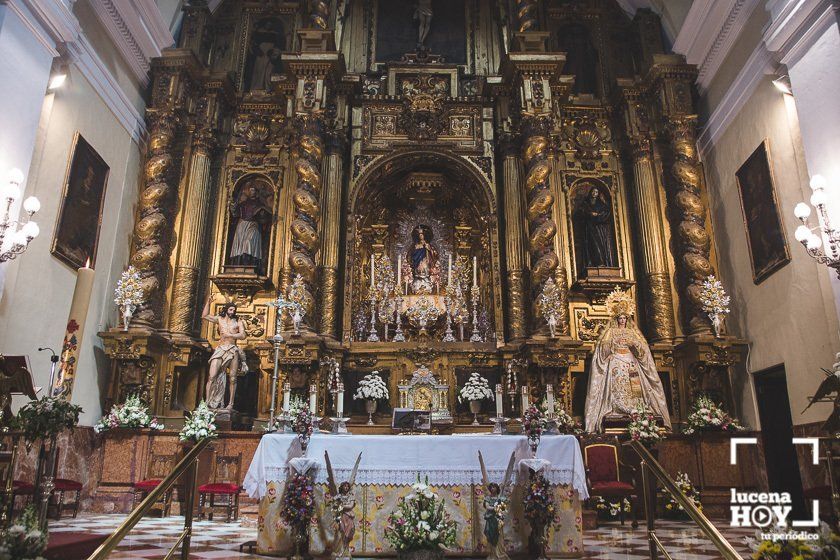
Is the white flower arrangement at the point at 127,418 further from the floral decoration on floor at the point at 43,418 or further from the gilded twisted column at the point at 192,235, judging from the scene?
the floral decoration on floor at the point at 43,418

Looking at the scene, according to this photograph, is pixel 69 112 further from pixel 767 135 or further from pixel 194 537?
pixel 767 135

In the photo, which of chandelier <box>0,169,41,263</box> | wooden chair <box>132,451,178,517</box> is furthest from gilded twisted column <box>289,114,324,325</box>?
chandelier <box>0,169,41,263</box>

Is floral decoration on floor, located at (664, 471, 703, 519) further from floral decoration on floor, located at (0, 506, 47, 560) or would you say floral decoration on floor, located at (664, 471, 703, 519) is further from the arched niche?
floral decoration on floor, located at (0, 506, 47, 560)

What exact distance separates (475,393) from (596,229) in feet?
13.9

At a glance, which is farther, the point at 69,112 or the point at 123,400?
the point at 123,400

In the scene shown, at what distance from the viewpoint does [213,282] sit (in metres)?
11.4

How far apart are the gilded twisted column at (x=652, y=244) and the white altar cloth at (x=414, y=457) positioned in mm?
5883

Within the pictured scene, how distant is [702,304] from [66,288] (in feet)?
33.2

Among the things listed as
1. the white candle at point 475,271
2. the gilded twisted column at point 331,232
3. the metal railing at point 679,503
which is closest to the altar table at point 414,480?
the metal railing at point 679,503

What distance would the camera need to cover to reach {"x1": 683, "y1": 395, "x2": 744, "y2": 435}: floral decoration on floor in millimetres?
9133

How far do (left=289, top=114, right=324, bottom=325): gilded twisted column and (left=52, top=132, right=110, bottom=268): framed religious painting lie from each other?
10.3ft

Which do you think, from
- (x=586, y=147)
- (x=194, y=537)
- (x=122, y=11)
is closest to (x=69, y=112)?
(x=122, y=11)

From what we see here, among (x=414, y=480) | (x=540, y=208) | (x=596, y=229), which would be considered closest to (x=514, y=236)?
(x=540, y=208)

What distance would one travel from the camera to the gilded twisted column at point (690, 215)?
1038 cm
